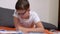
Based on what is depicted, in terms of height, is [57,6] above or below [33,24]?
above

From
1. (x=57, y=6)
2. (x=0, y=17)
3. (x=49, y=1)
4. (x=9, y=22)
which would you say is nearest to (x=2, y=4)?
(x=0, y=17)

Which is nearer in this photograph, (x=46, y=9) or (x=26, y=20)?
(x=26, y=20)

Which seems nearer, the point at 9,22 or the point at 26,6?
the point at 26,6

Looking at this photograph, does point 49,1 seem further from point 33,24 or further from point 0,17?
point 33,24

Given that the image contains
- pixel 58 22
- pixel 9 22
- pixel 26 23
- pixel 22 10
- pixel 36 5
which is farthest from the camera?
pixel 58 22

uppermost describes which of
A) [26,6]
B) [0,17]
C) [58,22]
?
[26,6]

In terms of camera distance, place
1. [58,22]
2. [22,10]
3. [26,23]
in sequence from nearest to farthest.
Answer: [22,10] < [26,23] < [58,22]

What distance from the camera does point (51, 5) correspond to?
3027 millimetres

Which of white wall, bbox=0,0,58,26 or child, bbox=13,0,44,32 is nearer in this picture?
child, bbox=13,0,44,32

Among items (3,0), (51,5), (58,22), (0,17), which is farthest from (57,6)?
(0,17)

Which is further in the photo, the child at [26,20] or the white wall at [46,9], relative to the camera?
the white wall at [46,9]

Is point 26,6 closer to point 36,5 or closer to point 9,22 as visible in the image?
point 9,22

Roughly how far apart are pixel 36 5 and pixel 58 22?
66cm

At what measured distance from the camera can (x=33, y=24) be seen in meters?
1.38
